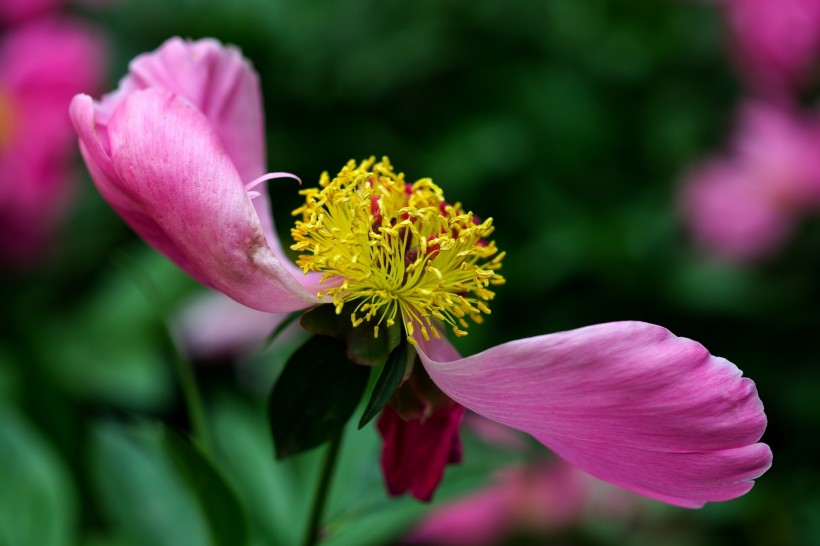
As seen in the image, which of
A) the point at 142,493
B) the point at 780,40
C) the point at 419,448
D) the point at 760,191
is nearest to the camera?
the point at 419,448

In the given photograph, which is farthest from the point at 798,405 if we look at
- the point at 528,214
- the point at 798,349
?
the point at 528,214

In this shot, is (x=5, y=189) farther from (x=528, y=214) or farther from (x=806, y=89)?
(x=806, y=89)

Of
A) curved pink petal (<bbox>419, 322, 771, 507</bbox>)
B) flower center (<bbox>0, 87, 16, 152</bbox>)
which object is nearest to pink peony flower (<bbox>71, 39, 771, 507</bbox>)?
curved pink petal (<bbox>419, 322, 771, 507</bbox>)

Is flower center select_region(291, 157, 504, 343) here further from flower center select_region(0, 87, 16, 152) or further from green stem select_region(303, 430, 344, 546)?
flower center select_region(0, 87, 16, 152)

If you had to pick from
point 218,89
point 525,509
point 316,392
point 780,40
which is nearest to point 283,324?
point 316,392

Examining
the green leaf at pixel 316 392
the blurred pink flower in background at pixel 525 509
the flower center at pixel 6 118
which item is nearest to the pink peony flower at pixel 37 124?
the flower center at pixel 6 118

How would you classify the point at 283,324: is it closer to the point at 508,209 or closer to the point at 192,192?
the point at 192,192
